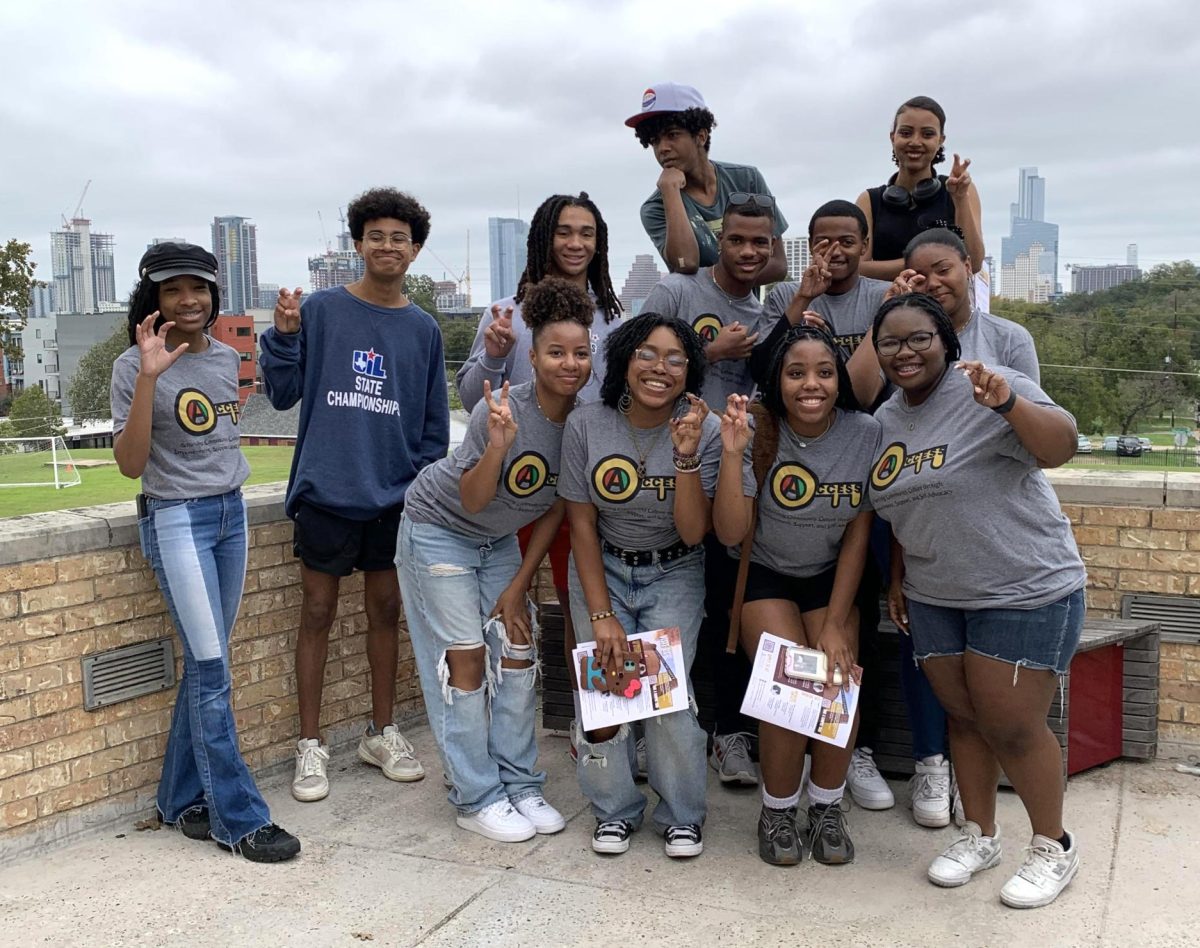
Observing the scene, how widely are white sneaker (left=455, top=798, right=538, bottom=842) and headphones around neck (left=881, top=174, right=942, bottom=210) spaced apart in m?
2.64

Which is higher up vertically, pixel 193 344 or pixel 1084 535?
pixel 193 344

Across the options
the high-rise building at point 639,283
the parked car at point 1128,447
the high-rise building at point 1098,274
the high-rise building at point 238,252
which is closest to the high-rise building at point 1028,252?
the high-rise building at point 1098,274

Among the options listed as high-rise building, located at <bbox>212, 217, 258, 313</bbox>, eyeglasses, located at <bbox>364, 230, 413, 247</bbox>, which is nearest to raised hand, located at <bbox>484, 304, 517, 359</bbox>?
eyeglasses, located at <bbox>364, 230, 413, 247</bbox>

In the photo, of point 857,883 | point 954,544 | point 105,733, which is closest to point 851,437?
point 954,544

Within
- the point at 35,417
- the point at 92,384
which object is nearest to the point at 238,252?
the point at 92,384

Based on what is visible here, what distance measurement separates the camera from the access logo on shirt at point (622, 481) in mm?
3512

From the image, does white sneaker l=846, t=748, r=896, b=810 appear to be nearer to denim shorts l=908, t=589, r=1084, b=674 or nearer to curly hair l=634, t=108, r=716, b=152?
denim shorts l=908, t=589, r=1084, b=674

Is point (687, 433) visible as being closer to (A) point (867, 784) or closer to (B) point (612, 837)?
(B) point (612, 837)

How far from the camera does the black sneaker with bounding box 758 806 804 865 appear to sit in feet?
11.5

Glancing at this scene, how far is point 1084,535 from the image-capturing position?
4613 millimetres

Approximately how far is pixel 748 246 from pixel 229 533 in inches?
79.5

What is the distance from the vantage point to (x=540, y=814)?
3.84 m

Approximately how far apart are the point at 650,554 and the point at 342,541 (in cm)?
122

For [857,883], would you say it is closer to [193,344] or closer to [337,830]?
[337,830]
